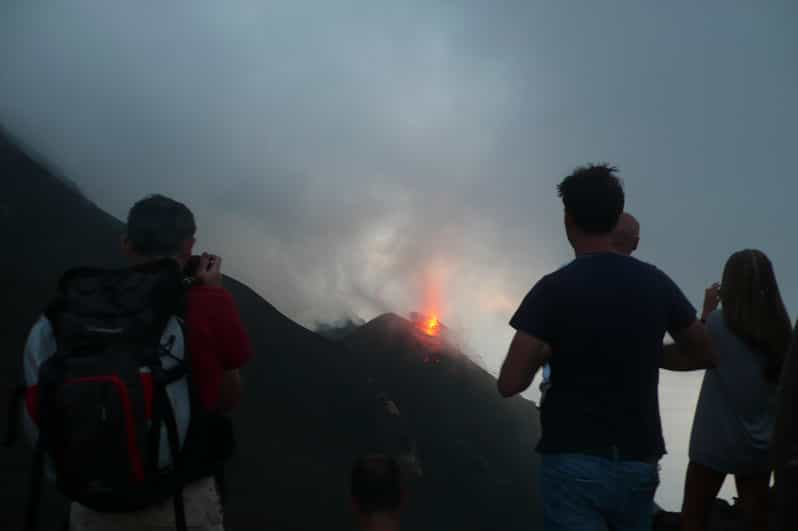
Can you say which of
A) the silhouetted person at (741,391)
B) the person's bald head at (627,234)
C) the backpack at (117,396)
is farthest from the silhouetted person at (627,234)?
the backpack at (117,396)

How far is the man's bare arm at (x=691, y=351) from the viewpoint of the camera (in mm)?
3475

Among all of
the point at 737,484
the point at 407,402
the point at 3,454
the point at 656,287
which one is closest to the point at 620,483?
the point at 656,287

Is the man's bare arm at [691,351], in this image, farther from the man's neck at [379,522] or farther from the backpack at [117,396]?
the backpack at [117,396]

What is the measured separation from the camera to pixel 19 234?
3544 centimetres

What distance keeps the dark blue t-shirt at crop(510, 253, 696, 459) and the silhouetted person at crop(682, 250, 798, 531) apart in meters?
1.47

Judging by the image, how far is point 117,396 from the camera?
321cm

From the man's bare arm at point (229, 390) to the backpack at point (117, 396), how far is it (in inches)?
3.1

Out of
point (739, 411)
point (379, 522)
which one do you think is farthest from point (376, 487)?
point (739, 411)

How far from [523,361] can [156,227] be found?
1748 millimetres

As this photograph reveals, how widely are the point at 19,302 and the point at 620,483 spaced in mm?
29694

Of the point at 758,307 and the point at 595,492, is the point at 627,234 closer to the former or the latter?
the point at 758,307

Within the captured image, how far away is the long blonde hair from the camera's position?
446 cm

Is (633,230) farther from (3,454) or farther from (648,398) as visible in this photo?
(3,454)

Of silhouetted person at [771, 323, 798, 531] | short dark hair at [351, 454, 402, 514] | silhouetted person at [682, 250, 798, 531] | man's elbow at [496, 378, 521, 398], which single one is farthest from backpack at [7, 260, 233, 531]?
silhouetted person at [682, 250, 798, 531]
